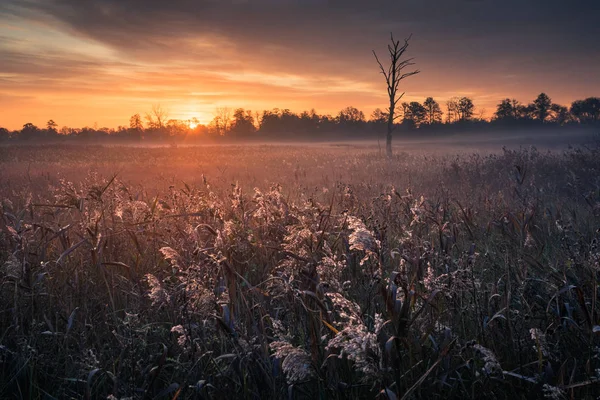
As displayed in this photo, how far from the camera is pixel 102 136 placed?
317ft

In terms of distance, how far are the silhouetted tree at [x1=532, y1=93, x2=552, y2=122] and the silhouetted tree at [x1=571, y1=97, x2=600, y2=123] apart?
770 cm

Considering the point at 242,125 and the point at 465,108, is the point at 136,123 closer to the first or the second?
the point at 242,125

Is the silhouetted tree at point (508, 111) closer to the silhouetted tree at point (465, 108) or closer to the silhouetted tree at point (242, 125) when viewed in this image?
the silhouetted tree at point (465, 108)

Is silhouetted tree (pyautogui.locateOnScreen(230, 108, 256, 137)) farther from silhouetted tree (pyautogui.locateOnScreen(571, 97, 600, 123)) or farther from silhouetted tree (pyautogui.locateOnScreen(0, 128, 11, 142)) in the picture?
silhouetted tree (pyautogui.locateOnScreen(571, 97, 600, 123))

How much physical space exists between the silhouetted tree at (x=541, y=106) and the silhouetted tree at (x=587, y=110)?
7.70 m

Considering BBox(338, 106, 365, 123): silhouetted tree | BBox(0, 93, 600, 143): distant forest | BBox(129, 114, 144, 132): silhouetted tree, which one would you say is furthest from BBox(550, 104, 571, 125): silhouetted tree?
BBox(129, 114, 144, 132): silhouetted tree

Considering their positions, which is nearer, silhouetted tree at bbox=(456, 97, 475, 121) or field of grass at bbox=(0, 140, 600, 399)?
field of grass at bbox=(0, 140, 600, 399)

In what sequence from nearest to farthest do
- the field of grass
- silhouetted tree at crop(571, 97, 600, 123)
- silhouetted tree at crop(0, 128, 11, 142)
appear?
the field of grass, silhouetted tree at crop(0, 128, 11, 142), silhouetted tree at crop(571, 97, 600, 123)

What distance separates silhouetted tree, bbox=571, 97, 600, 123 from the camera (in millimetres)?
90812

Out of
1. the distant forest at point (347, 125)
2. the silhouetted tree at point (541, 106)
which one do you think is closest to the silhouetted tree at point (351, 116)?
the distant forest at point (347, 125)

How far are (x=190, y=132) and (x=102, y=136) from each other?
848 inches

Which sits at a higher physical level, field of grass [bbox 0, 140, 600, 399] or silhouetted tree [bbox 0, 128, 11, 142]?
silhouetted tree [bbox 0, 128, 11, 142]

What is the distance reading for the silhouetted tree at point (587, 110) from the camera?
9081 cm

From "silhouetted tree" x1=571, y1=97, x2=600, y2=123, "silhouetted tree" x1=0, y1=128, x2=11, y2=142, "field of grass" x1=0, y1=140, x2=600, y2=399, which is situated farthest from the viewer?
"silhouetted tree" x1=571, y1=97, x2=600, y2=123
